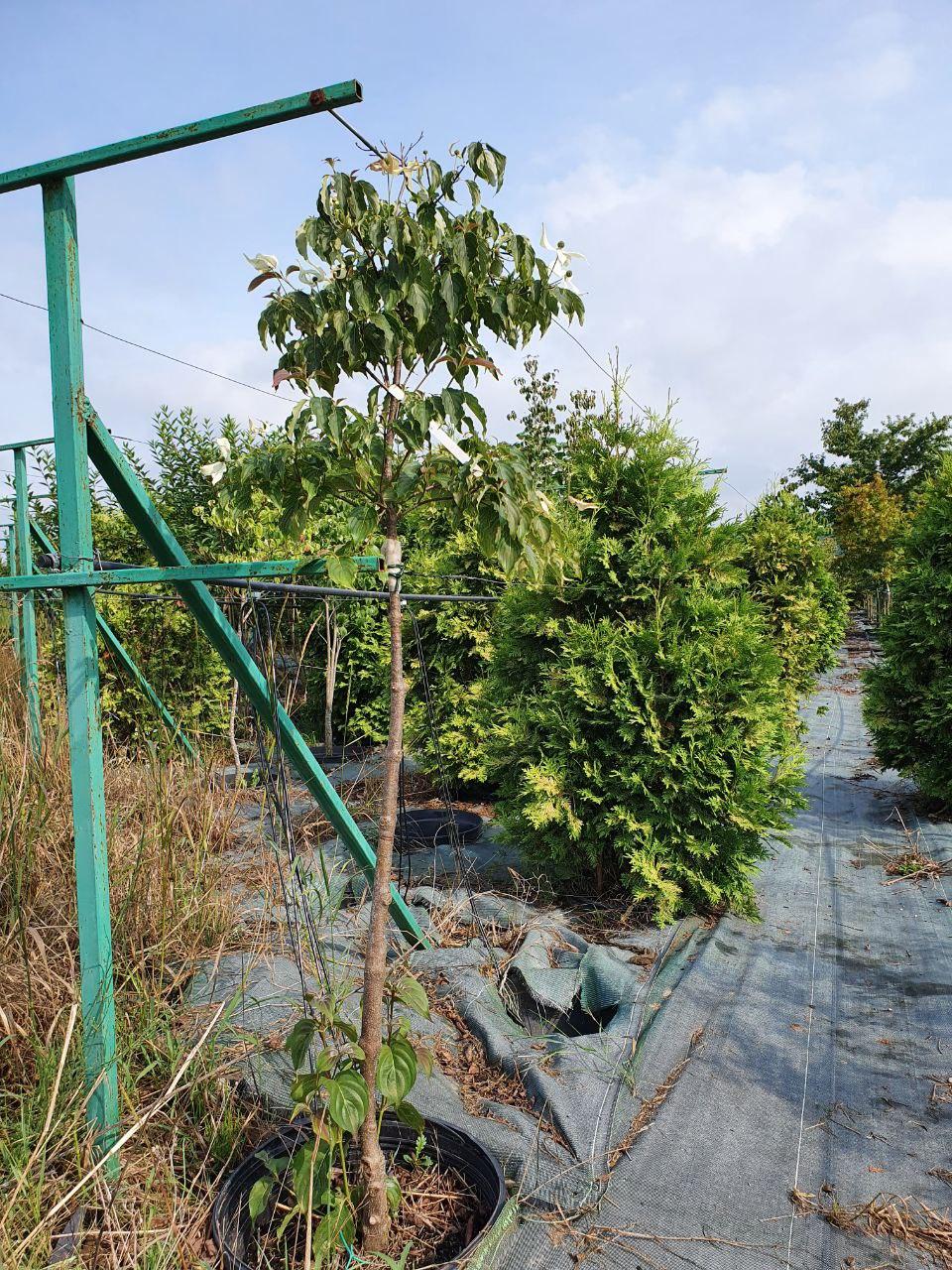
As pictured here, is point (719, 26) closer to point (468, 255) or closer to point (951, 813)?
point (468, 255)

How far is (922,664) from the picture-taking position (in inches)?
231

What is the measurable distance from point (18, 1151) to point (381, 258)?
2215mm

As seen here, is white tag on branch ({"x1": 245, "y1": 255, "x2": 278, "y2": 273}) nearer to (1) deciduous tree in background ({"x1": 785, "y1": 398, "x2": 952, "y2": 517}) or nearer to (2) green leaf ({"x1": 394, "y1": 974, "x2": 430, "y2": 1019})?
(2) green leaf ({"x1": 394, "y1": 974, "x2": 430, "y2": 1019})

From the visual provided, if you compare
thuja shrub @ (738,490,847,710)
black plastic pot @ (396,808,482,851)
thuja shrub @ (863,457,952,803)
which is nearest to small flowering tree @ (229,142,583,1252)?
black plastic pot @ (396,808,482,851)

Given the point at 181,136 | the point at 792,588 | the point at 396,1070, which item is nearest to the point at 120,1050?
the point at 396,1070

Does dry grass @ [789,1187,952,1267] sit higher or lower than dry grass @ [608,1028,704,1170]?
lower

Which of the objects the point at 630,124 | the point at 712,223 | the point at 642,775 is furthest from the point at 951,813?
the point at 630,124

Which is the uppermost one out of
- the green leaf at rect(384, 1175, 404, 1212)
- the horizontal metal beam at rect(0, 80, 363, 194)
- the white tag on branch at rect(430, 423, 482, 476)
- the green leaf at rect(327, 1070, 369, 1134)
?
the horizontal metal beam at rect(0, 80, 363, 194)

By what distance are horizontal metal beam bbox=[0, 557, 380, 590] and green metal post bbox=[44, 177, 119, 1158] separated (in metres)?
0.05

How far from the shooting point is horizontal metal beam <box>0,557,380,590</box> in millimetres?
1898

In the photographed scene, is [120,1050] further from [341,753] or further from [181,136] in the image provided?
[341,753]

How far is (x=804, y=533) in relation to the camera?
390 inches

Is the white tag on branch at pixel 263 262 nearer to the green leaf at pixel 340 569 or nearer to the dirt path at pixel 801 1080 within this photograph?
the green leaf at pixel 340 569

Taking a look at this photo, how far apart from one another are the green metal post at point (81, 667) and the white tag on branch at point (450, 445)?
0.93 m
